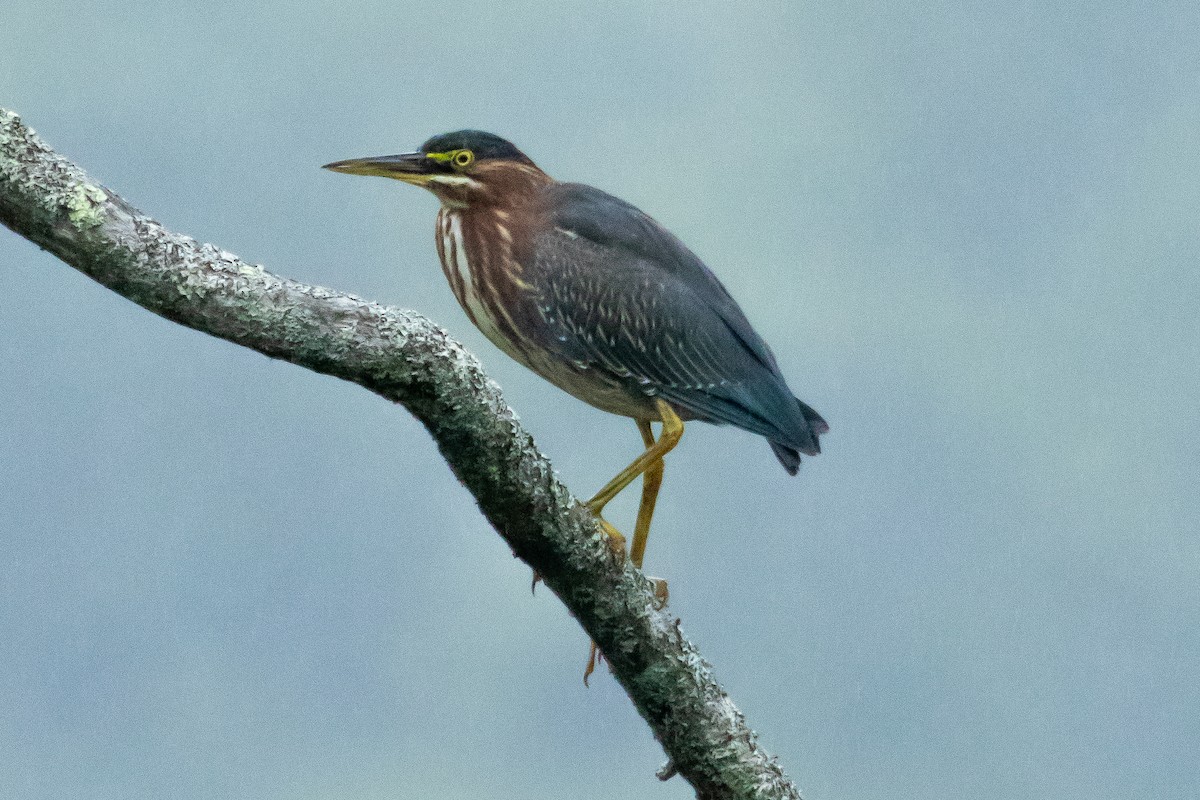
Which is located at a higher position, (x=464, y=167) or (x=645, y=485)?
(x=464, y=167)

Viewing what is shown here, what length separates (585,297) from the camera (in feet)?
15.4

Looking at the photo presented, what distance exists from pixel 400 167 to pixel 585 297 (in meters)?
0.69

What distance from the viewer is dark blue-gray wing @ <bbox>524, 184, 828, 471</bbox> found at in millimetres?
4688

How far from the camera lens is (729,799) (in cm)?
471

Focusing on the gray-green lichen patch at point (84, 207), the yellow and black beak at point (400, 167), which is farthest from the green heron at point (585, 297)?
the gray-green lichen patch at point (84, 207)

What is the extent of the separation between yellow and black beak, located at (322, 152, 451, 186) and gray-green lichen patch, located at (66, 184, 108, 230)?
50.7 inches

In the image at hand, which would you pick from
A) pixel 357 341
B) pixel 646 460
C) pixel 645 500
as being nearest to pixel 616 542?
pixel 646 460

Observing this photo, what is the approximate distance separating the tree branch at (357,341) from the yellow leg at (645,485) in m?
0.18

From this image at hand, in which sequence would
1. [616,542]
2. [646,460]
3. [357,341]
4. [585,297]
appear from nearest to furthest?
[357,341]
[616,542]
[646,460]
[585,297]

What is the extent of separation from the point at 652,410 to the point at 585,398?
222 millimetres

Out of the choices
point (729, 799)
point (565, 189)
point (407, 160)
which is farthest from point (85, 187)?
point (729, 799)

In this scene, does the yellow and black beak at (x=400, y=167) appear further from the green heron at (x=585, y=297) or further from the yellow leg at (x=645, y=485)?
the yellow leg at (x=645, y=485)

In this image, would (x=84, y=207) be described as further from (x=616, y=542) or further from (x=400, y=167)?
(x=616, y=542)

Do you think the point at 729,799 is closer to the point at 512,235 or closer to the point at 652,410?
the point at 652,410
